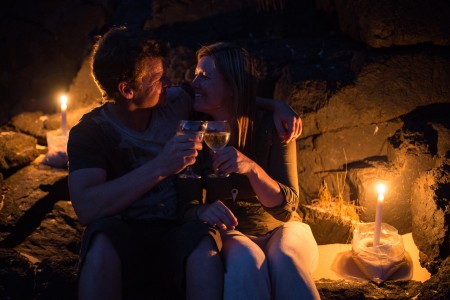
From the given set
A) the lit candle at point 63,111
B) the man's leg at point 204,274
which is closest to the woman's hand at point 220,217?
the man's leg at point 204,274

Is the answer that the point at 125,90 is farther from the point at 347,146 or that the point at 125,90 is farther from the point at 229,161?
the point at 347,146

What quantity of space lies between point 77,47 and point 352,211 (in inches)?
176

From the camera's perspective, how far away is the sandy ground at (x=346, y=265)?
349 centimetres

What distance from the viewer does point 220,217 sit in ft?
9.01

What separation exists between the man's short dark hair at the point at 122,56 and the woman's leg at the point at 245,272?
1097 millimetres

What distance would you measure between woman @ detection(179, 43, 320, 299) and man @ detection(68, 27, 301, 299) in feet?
0.48

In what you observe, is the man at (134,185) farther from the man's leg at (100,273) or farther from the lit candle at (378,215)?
the lit candle at (378,215)

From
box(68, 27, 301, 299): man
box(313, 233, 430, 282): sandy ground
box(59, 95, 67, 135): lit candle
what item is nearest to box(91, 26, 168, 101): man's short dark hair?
box(68, 27, 301, 299): man

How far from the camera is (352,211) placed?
4082mm

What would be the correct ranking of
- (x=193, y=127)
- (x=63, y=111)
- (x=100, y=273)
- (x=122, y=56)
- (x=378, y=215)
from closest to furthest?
(x=100, y=273), (x=193, y=127), (x=122, y=56), (x=378, y=215), (x=63, y=111)

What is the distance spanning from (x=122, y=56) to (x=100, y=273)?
1205 mm

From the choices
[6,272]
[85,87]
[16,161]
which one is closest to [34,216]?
[16,161]

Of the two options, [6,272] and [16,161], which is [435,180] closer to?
[6,272]

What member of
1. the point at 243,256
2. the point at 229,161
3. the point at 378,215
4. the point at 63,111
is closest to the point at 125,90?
the point at 229,161
